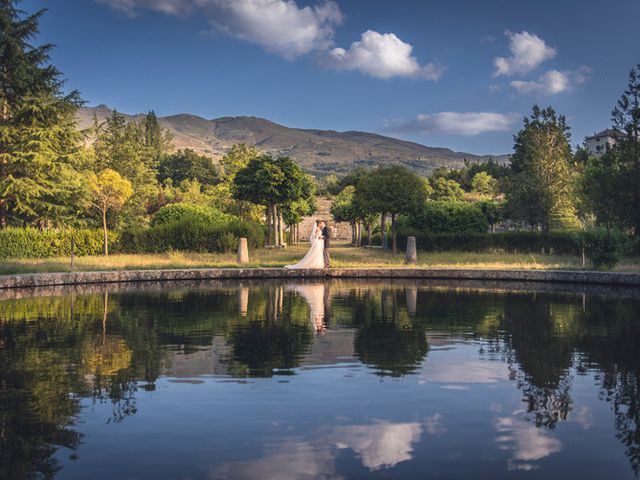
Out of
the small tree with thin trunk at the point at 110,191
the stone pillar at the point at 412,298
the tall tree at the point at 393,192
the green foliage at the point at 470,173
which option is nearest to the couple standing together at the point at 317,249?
the stone pillar at the point at 412,298

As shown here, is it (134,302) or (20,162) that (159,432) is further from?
(20,162)

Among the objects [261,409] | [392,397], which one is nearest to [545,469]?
[392,397]

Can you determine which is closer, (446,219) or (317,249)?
(317,249)

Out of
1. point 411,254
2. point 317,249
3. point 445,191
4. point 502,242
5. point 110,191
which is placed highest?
point 445,191

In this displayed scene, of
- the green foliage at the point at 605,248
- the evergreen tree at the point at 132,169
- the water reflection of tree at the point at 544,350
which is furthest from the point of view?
the evergreen tree at the point at 132,169

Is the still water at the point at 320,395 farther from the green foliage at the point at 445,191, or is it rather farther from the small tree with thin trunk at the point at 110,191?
the green foliage at the point at 445,191

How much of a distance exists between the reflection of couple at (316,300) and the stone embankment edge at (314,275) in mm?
2146

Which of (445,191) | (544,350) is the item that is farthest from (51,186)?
(445,191)

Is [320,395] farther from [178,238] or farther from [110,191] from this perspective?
[110,191]

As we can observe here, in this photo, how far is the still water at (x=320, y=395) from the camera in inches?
190

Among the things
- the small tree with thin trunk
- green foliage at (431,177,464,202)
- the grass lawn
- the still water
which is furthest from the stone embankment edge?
green foliage at (431,177,464,202)

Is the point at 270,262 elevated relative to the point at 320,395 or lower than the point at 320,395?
elevated

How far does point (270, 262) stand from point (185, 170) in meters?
67.2

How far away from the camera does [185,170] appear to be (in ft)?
295
